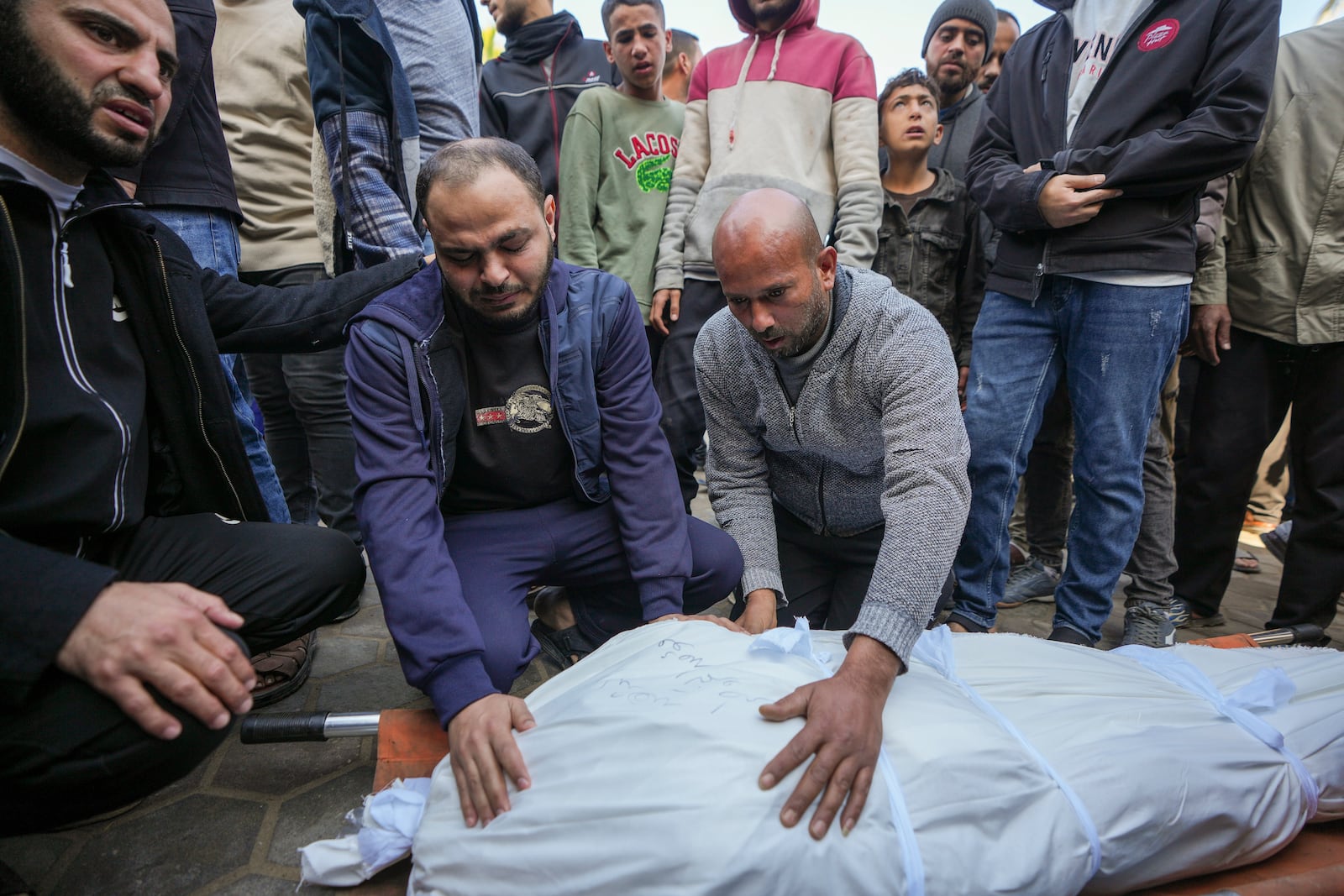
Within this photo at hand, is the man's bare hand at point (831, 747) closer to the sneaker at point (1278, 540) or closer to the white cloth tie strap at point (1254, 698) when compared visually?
the white cloth tie strap at point (1254, 698)

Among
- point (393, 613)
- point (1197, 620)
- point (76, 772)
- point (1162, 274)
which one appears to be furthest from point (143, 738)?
point (1197, 620)

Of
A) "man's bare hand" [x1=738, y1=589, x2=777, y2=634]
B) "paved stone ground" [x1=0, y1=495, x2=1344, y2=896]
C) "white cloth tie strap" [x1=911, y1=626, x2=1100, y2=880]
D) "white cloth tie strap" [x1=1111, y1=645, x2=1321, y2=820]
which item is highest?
"white cloth tie strap" [x1=911, y1=626, x2=1100, y2=880]

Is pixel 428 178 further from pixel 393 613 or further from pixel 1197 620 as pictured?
pixel 1197 620

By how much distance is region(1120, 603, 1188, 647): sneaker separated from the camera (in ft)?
8.27

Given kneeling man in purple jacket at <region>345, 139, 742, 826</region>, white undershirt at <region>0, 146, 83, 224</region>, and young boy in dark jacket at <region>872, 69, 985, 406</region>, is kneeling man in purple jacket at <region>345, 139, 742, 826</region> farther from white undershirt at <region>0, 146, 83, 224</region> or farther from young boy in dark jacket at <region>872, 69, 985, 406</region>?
young boy in dark jacket at <region>872, 69, 985, 406</region>

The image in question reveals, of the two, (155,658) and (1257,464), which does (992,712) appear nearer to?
(155,658)

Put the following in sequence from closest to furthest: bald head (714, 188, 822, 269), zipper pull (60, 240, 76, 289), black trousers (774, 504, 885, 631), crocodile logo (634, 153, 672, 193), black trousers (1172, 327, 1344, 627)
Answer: zipper pull (60, 240, 76, 289)
bald head (714, 188, 822, 269)
black trousers (774, 504, 885, 631)
black trousers (1172, 327, 1344, 627)
crocodile logo (634, 153, 672, 193)

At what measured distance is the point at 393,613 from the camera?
4.97 ft

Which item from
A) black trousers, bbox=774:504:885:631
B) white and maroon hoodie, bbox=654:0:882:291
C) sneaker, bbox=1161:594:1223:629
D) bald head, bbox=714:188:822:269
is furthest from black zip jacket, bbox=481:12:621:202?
sneaker, bbox=1161:594:1223:629

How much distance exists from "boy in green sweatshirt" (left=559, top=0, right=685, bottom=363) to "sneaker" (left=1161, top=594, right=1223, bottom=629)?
2298 millimetres

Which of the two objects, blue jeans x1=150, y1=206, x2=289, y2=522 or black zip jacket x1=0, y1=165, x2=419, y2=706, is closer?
black zip jacket x1=0, y1=165, x2=419, y2=706

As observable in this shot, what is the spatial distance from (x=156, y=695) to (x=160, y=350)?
765 millimetres

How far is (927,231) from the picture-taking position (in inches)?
120

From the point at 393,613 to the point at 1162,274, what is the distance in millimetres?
2222
